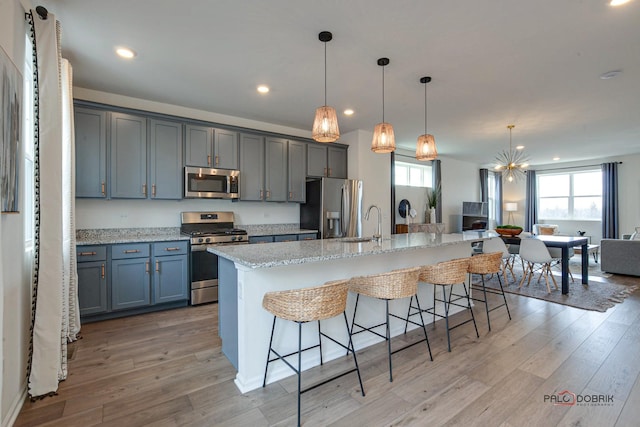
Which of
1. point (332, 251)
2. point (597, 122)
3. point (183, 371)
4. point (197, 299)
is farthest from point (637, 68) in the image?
point (197, 299)

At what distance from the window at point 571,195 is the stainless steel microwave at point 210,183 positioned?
9900mm

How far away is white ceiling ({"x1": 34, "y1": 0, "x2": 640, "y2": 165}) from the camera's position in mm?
2225

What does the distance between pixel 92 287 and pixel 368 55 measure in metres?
3.69

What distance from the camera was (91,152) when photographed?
3.44m

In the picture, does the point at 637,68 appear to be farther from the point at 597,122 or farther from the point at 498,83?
the point at 597,122

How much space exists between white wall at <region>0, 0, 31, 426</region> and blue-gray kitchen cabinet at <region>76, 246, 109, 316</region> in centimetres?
126

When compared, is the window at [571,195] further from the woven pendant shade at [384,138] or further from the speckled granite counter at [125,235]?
the speckled granite counter at [125,235]

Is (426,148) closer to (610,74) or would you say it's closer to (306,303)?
(610,74)

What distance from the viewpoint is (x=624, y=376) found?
2213 millimetres

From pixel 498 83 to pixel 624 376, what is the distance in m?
2.94

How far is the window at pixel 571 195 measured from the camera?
8.71 metres

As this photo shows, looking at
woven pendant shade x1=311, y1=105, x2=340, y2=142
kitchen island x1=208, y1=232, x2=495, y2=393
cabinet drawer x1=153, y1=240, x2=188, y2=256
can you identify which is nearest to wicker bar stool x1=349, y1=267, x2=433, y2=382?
kitchen island x1=208, y1=232, x2=495, y2=393

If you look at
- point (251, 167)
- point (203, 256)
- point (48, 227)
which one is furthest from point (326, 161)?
point (48, 227)

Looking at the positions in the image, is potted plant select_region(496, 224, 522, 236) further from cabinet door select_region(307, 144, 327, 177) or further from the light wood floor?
cabinet door select_region(307, 144, 327, 177)
